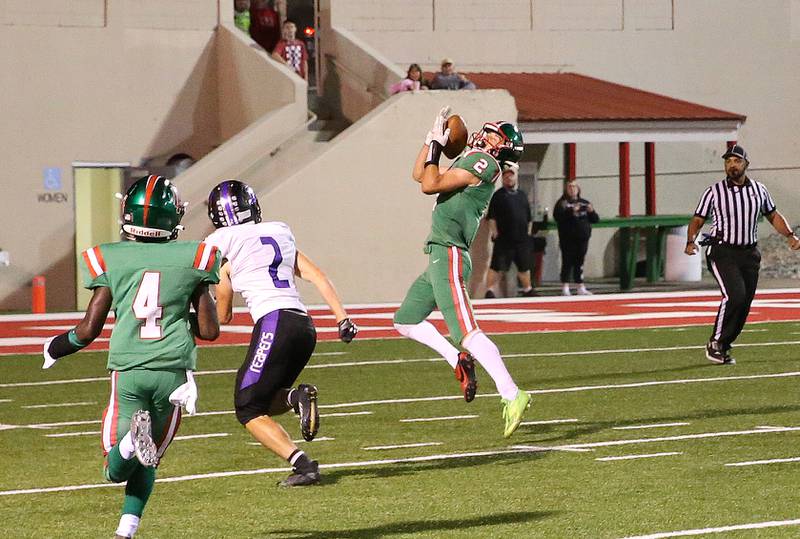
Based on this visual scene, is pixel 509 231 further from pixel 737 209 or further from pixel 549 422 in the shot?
pixel 549 422

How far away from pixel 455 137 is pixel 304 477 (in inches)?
117

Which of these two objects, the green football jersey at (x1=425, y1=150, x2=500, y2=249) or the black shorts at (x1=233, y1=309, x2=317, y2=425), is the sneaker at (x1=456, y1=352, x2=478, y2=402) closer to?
the green football jersey at (x1=425, y1=150, x2=500, y2=249)

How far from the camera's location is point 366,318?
20.8 metres

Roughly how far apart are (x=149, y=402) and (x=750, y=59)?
87.5ft

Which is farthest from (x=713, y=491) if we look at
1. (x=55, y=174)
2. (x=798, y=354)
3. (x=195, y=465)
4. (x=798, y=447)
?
(x=55, y=174)

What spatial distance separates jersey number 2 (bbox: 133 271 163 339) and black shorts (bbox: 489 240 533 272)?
17.9 metres

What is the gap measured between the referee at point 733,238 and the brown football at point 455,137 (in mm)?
4377

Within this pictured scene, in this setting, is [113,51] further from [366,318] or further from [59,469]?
[59,469]

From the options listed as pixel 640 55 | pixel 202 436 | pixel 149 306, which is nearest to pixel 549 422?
pixel 202 436

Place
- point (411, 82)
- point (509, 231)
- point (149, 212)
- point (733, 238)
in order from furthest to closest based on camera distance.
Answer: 1. point (411, 82)
2. point (509, 231)
3. point (733, 238)
4. point (149, 212)

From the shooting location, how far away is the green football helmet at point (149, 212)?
22.0ft

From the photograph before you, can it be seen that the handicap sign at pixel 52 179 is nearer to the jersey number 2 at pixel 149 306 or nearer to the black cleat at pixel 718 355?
the black cleat at pixel 718 355

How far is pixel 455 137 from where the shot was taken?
10.6m

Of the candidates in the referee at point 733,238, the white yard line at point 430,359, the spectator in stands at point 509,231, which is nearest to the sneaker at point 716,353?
the referee at point 733,238
